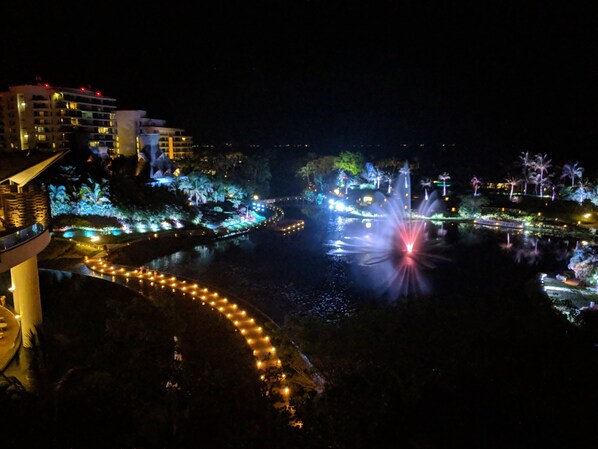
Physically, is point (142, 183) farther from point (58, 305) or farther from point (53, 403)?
point (53, 403)

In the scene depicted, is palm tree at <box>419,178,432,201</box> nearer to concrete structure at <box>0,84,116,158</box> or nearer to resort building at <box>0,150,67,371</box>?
concrete structure at <box>0,84,116,158</box>

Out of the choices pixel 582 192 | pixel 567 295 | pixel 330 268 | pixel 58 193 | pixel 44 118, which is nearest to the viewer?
pixel 567 295

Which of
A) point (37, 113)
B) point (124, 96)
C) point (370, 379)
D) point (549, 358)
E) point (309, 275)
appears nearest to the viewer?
point (370, 379)

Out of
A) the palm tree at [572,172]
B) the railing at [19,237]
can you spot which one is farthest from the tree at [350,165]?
the railing at [19,237]

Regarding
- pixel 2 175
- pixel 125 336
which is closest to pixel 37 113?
pixel 2 175

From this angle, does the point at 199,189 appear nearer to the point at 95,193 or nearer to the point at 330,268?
the point at 95,193

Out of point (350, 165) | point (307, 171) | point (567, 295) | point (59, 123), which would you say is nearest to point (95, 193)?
point (59, 123)

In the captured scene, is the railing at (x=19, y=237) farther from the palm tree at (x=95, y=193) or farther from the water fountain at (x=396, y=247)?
the palm tree at (x=95, y=193)
